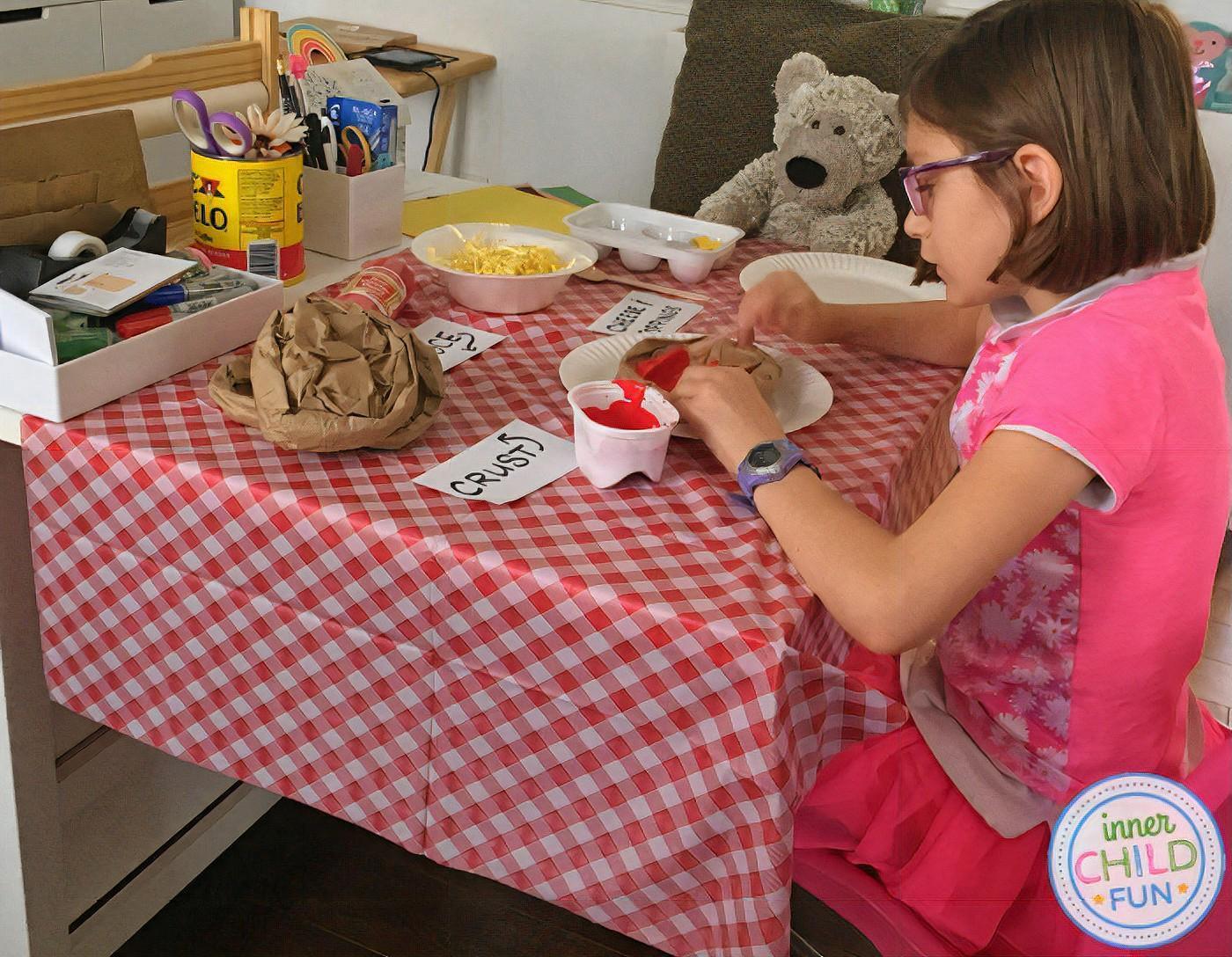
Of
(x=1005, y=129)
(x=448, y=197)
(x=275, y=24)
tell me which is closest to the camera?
(x=1005, y=129)

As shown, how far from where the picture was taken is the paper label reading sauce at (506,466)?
35.0 inches

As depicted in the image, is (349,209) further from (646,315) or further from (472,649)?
(472,649)

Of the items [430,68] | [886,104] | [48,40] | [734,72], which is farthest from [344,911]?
[48,40]

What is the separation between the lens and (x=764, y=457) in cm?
89

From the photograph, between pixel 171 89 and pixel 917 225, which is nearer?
pixel 917 225

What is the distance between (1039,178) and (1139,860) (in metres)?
0.46

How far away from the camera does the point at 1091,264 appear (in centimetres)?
83

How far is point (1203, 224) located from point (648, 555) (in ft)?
1.55

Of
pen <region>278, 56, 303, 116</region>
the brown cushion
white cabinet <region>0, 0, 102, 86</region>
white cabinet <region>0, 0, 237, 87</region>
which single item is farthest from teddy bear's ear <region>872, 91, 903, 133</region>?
white cabinet <region>0, 0, 102, 86</region>

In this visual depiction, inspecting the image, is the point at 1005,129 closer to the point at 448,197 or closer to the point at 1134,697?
the point at 1134,697

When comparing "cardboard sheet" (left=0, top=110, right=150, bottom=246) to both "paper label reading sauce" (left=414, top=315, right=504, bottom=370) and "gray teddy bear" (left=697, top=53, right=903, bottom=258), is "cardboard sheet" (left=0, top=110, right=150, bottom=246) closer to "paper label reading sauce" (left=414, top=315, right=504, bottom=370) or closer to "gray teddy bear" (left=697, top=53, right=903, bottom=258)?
"paper label reading sauce" (left=414, top=315, right=504, bottom=370)

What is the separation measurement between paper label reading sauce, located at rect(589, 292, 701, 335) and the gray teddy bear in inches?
19.7

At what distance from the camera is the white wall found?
2.77 m

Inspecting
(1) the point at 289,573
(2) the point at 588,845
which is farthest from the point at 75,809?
(2) the point at 588,845
